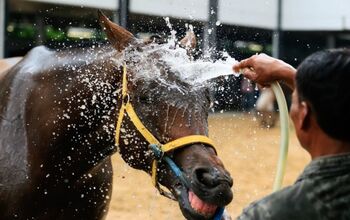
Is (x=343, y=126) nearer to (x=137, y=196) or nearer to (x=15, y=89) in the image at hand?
(x=15, y=89)

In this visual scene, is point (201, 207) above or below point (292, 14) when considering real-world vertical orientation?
above

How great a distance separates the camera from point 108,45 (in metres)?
3.34

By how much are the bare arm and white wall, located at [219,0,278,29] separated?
16032 millimetres

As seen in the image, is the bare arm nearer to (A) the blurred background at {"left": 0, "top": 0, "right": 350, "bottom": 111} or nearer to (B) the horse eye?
(B) the horse eye

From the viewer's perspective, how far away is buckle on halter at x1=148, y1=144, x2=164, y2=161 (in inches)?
112

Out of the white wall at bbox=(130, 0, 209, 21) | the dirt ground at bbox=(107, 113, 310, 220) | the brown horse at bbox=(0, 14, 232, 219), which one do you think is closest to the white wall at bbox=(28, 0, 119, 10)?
the white wall at bbox=(130, 0, 209, 21)

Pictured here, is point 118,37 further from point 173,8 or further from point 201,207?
point 173,8

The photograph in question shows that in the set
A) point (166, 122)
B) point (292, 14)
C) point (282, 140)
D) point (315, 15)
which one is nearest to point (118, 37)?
point (166, 122)

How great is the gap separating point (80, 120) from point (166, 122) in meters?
0.60

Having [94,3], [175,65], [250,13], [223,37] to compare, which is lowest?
[250,13]

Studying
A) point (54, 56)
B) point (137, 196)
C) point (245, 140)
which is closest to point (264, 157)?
point (245, 140)

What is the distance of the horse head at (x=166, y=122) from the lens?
2.60 metres

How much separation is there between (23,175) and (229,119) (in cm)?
1445

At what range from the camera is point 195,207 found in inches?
105
